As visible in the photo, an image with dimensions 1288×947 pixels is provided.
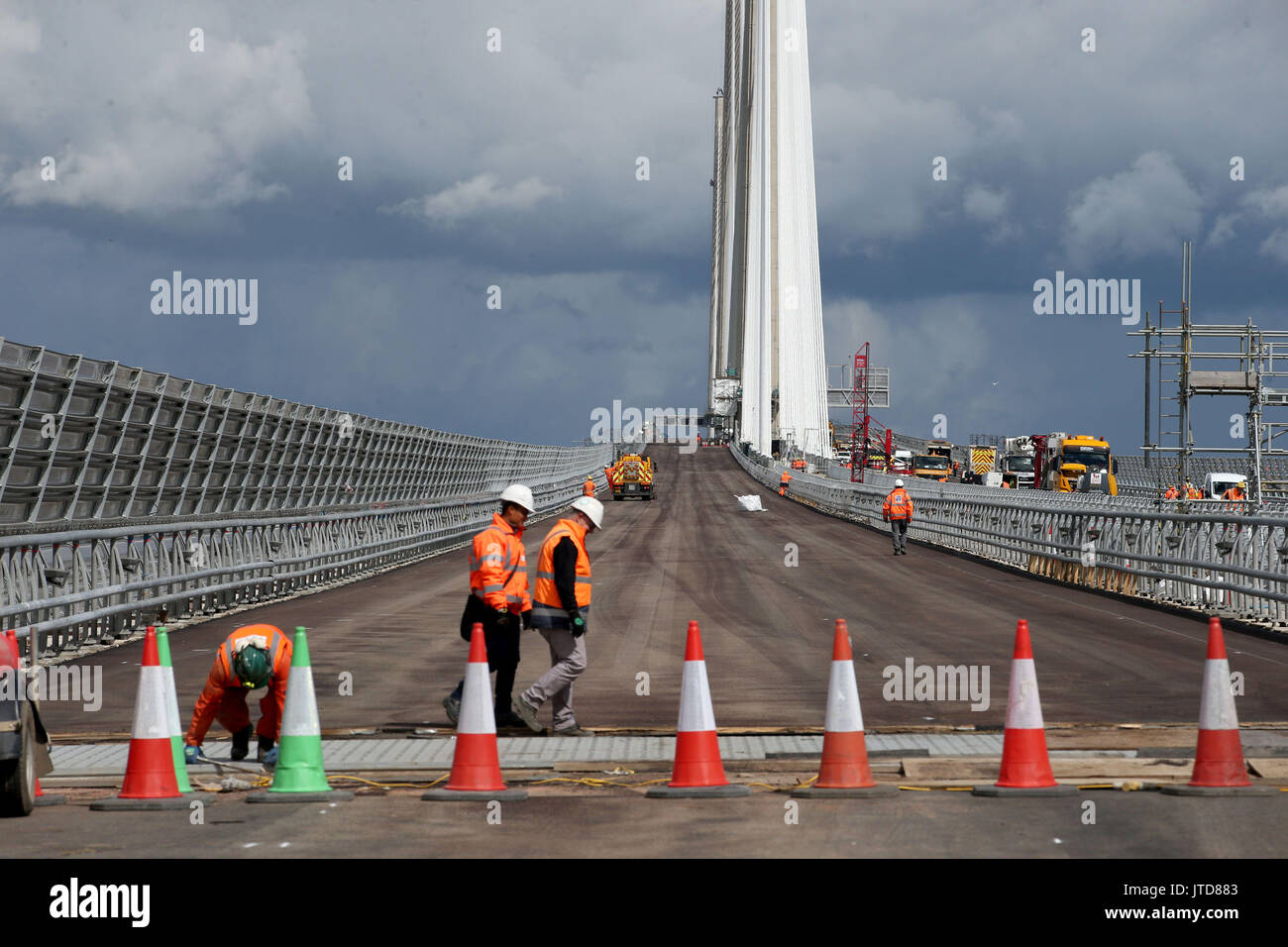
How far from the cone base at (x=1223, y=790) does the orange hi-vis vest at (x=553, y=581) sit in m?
4.29

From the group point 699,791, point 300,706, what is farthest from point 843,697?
point 300,706

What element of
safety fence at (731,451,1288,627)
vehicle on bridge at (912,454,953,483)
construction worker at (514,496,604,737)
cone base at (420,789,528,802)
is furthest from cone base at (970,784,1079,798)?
vehicle on bridge at (912,454,953,483)

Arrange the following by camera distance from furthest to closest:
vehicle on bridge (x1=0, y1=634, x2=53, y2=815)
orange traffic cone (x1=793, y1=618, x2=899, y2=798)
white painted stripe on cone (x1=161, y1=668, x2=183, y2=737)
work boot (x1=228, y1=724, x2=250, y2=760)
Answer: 1. work boot (x1=228, y1=724, x2=250, y2=760)
2. orange traffic cone (x1=793, y1=618, x2=899, y2=798)
3. white painted stripe on cone (x1=161, y1=668, x2=183, y2=737)
4. vehicle on bridge (x1=0, y1=634, x2=53, y2=815)

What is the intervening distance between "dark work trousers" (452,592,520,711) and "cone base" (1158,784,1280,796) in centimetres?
493

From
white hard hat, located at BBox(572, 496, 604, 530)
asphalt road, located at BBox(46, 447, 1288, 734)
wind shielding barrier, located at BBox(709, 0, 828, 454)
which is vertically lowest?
asphalt road, located at BBox(46, 447, 1288, 734)

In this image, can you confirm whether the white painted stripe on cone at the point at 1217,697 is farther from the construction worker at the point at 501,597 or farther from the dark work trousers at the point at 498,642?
the dark work trousers at the point at 498,642

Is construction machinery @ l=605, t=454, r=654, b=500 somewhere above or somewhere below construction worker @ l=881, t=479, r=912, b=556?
above

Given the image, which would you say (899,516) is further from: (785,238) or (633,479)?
(785,238)

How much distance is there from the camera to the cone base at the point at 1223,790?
8.91 m

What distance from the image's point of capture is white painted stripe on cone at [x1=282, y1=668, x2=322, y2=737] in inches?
355

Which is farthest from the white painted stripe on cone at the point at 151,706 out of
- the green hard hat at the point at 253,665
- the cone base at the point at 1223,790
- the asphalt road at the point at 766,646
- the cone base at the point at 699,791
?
the cone base at the point at 1223,790

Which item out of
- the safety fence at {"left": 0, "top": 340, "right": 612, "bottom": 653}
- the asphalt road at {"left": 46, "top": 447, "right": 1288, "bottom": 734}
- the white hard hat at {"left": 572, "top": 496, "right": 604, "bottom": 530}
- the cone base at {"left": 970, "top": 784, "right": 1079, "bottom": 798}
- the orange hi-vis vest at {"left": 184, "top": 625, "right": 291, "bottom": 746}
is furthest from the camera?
the safety fence at {"left": 0, "top": 340, "right": 612, "bottom": 653}

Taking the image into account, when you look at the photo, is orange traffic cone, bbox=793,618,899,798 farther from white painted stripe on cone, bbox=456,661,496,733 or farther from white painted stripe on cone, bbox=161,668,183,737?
white painted stripe on cone, bbox=161,668,183,737
